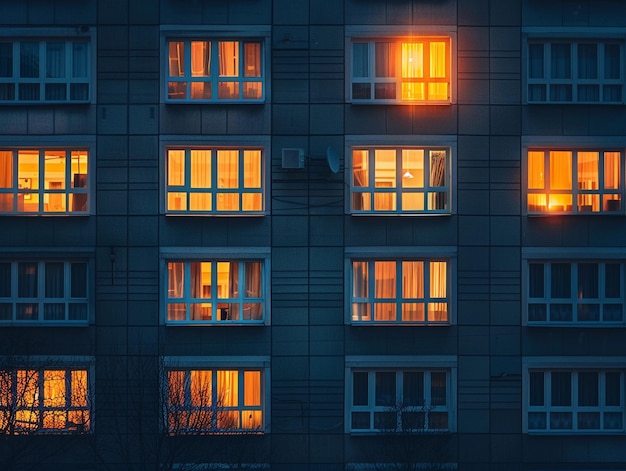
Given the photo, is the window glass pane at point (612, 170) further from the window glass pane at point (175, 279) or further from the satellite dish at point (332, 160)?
the window glass pane at point (175, 279)

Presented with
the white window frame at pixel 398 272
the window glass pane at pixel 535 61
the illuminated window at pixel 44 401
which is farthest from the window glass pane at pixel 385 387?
the window glass pane at pixel 535 61

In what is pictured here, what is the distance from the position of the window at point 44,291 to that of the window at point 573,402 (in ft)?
35.3

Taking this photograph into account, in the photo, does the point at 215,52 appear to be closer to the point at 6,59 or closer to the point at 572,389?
the point at 6,59

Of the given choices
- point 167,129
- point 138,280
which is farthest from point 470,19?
point 138,280

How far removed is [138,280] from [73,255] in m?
1.62

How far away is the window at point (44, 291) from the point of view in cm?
1975

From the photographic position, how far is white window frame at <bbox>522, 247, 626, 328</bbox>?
1978 cm

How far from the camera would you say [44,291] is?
19812 millimetres

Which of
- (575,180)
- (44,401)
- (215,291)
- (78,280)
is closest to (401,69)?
(575,180)

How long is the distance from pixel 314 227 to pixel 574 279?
6.27 metres

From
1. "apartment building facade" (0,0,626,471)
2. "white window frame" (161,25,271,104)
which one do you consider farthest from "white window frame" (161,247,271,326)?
"white window frame" (161,25,271,104)

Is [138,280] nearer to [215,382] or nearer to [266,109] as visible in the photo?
[215,382]

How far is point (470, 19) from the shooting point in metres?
19.9

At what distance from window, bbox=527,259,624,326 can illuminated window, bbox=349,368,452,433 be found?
275cm
